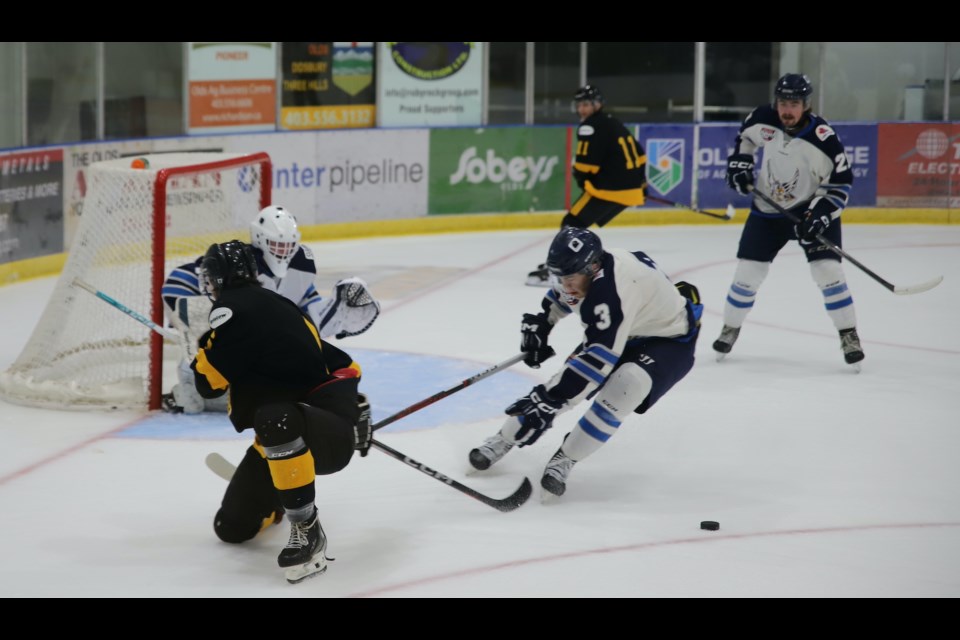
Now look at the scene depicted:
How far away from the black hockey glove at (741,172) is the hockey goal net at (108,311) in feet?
7.23

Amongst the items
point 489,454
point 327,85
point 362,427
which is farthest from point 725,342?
point 327,85

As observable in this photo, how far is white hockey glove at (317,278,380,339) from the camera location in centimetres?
432

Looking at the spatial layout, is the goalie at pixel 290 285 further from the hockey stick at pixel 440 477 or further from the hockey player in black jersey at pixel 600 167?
the hockey player in black jersey at pixel 600 167

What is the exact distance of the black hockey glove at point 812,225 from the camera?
18.2 ft

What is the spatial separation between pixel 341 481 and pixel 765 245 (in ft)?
8.19

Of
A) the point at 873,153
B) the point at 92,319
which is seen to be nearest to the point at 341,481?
the point at 92,319

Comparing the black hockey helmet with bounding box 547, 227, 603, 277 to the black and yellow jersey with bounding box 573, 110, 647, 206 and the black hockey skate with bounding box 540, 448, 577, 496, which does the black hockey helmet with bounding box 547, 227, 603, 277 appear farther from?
the black and yellow jersey with bounding box 573, 110, 647, 206

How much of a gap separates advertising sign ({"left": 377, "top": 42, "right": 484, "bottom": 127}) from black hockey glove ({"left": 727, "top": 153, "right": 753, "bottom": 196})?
4.87m

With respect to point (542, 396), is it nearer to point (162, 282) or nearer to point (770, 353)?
point (162, 282)

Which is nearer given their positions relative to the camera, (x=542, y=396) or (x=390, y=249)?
(x=542, y=396)

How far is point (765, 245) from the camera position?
5.87 metres
